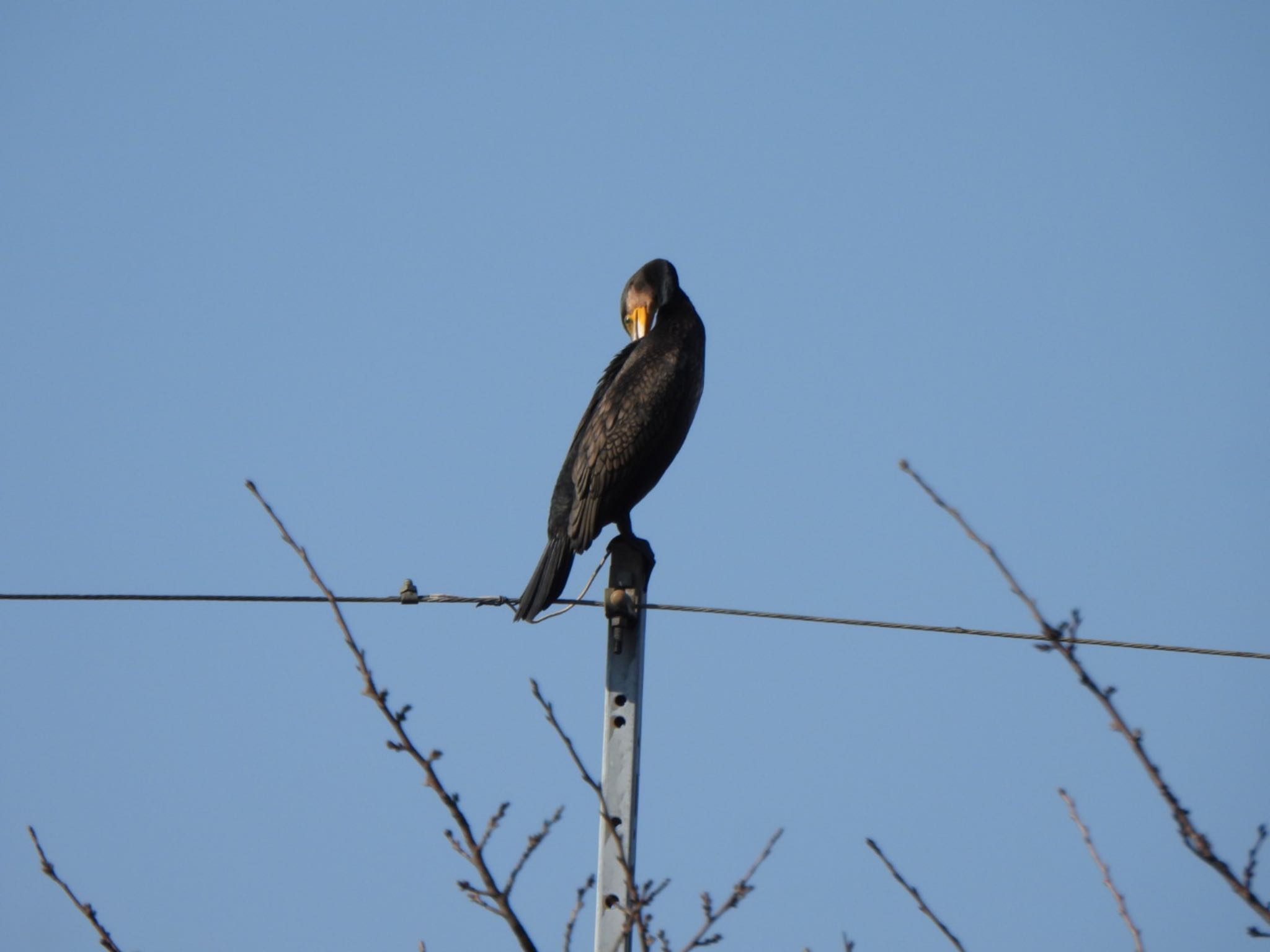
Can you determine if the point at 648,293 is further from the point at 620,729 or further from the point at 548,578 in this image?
the point at 620,729

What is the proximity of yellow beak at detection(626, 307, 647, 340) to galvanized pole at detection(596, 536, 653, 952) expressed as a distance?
2.22 m

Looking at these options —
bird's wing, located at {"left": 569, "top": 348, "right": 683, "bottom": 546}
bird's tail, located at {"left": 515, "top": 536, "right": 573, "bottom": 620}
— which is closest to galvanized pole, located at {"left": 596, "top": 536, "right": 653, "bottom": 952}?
bird's tail, located at {"left": 515, "top": 536, "right": 573, "bottom": 620}

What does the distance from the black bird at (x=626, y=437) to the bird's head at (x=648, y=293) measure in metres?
0.04

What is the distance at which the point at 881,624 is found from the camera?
4902mm

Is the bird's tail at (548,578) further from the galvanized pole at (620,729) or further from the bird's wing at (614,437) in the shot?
the galvanized pole at (620,729)

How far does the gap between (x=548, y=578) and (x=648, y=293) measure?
1872 millimetres

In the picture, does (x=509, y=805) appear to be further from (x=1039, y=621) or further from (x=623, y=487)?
(x=623, y=487)

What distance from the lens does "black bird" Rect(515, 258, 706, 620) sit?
19.3 feet

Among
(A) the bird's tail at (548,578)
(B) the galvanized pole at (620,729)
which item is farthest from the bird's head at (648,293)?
(B) the galvanized pole at (620,729)

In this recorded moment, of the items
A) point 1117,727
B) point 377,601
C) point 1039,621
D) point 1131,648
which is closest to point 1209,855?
point 1117,727

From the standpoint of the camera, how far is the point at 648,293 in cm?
707

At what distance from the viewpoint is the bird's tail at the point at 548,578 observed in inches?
216

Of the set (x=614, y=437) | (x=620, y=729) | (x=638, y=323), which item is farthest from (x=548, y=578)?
(x=638, y=323)

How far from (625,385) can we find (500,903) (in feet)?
13.1
